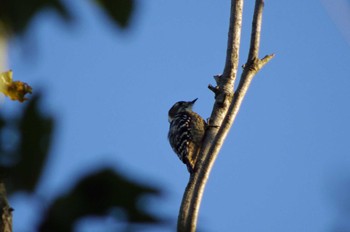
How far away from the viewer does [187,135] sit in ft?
32.9

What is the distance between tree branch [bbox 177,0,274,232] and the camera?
4.70m

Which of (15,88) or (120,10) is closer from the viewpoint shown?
(120,10)

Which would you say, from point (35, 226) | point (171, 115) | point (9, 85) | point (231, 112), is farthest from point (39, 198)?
point (171, 115)

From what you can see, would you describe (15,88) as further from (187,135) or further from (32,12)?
(187,135)

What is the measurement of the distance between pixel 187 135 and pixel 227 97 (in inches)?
133

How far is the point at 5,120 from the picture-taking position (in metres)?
0.94

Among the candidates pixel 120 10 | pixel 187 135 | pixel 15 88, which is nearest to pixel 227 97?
pixel 187 135

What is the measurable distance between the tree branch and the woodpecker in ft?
8.22

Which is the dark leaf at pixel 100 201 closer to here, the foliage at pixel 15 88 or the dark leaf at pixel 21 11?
the dark leaf at pixel 21 11


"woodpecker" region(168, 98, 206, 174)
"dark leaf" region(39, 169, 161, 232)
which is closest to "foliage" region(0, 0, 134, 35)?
"dark leaf" region(39, 169, 161, 232)

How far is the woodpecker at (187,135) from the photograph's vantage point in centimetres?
982

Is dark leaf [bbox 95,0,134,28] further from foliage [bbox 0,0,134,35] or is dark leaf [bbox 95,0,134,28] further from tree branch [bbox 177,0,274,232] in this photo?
tree branch [bbox 177,0,274,232]

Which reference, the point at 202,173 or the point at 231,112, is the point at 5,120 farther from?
the point at 231,112

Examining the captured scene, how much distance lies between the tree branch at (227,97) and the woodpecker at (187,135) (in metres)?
2.51
